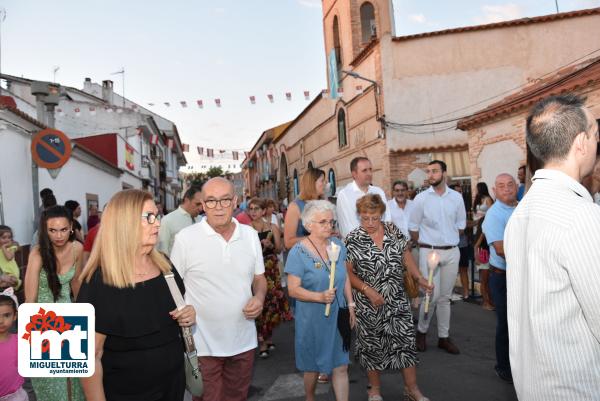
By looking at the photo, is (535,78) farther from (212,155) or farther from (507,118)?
(212,155)

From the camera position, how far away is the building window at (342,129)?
25161 millimetres

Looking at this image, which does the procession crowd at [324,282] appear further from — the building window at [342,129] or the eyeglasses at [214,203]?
the building window at [342,129]

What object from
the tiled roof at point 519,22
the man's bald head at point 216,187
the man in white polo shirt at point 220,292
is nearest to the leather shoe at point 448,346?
the man in white polo shirt at point 220,292

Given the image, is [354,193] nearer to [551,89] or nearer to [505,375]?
[505,375]

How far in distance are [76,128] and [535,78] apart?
24309 mm

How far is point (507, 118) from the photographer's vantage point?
40.7 ft

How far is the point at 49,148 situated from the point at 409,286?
6.71 m

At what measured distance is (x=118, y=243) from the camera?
258 cm

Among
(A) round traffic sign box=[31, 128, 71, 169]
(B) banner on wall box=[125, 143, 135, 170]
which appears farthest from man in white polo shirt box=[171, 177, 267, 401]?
(B) banner on wall box=[125, 143, 135, 170]

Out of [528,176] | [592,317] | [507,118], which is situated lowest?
[592,317]

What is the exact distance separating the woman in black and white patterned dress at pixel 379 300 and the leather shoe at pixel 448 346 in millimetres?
1512

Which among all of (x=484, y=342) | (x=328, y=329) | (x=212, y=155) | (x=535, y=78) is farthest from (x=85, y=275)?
(x=212, y=155)

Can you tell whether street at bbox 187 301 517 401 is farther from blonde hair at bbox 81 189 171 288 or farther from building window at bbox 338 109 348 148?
building window at bbox 338 109 348 148

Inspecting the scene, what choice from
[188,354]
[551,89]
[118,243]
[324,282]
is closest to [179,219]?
[324,282]
